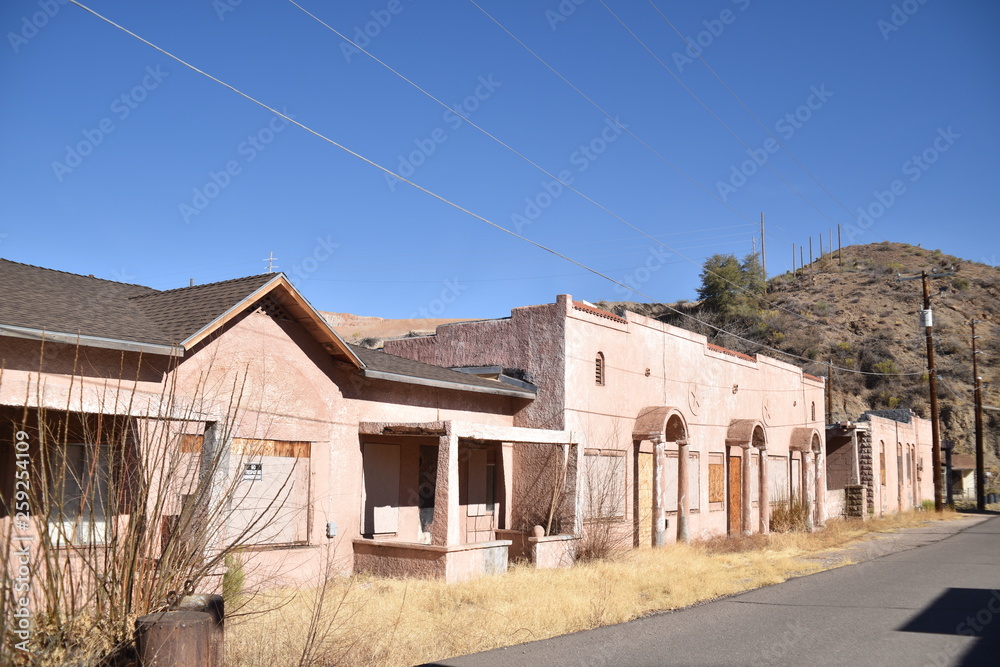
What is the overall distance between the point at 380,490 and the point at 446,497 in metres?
2.14

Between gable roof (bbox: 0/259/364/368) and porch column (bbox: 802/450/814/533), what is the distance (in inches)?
791

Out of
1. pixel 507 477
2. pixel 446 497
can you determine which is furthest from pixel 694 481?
pixel 446 497

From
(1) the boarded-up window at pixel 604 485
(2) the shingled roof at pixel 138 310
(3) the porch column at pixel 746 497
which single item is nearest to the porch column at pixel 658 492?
(1) the boarded-up window at pixel 604 485

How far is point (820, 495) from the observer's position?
3038cm

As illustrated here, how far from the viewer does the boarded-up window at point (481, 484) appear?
18266mm

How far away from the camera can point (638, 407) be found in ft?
69.7

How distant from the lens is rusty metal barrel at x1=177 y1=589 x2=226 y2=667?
6.43 metres

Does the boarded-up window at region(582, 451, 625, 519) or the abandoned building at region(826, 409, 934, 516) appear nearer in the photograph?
the boarded-up window at region(582, 451, 625, 519)

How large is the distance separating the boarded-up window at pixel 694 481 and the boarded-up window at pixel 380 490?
9.86 meters

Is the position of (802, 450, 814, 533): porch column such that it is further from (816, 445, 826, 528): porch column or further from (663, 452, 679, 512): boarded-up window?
(663, 452, 679, 512): boarded-up window

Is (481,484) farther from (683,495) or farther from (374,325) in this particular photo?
(374,325)

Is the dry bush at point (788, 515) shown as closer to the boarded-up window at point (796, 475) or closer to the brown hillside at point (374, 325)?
the boarded-up window at point (796, 475)

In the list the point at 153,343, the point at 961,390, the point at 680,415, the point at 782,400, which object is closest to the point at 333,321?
the point at 961,390

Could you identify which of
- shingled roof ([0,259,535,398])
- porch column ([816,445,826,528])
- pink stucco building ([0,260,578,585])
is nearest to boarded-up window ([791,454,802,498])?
porch column ([816,445,826,528])
